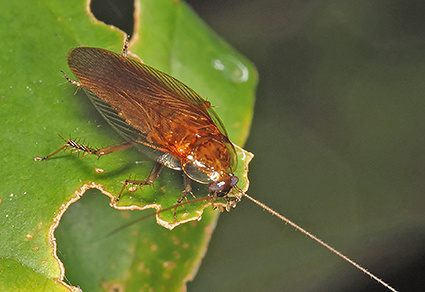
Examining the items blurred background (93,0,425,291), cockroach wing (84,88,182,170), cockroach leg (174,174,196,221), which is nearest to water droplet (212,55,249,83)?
blurred background (93,0,425,291)

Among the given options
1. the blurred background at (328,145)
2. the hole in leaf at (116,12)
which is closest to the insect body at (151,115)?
the hole in leaf at (116,12)

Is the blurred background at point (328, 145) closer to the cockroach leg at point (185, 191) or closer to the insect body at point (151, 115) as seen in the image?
the insect body at point (151, 115)

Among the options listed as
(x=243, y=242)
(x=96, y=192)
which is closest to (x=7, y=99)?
(x=96, y=192)

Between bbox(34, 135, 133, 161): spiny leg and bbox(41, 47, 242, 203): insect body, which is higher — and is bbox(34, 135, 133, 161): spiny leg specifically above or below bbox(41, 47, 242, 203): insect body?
below

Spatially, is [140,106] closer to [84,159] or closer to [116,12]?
[84,159]

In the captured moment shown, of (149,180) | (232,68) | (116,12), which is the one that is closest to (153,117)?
(149,180)

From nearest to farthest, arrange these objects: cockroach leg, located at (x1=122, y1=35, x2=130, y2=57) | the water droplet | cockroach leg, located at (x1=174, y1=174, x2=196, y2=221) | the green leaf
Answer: the green leaf, cockroach leg, located at (x1=174, y1=174, x2=196, y2=221), cockroach leg, located at (x1=122, y1=35, x2=130, y2=57), the water droplet

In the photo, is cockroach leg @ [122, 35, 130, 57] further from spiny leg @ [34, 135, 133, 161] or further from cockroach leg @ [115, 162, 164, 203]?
cockroach leg @ [115, 162, 164, 203]
